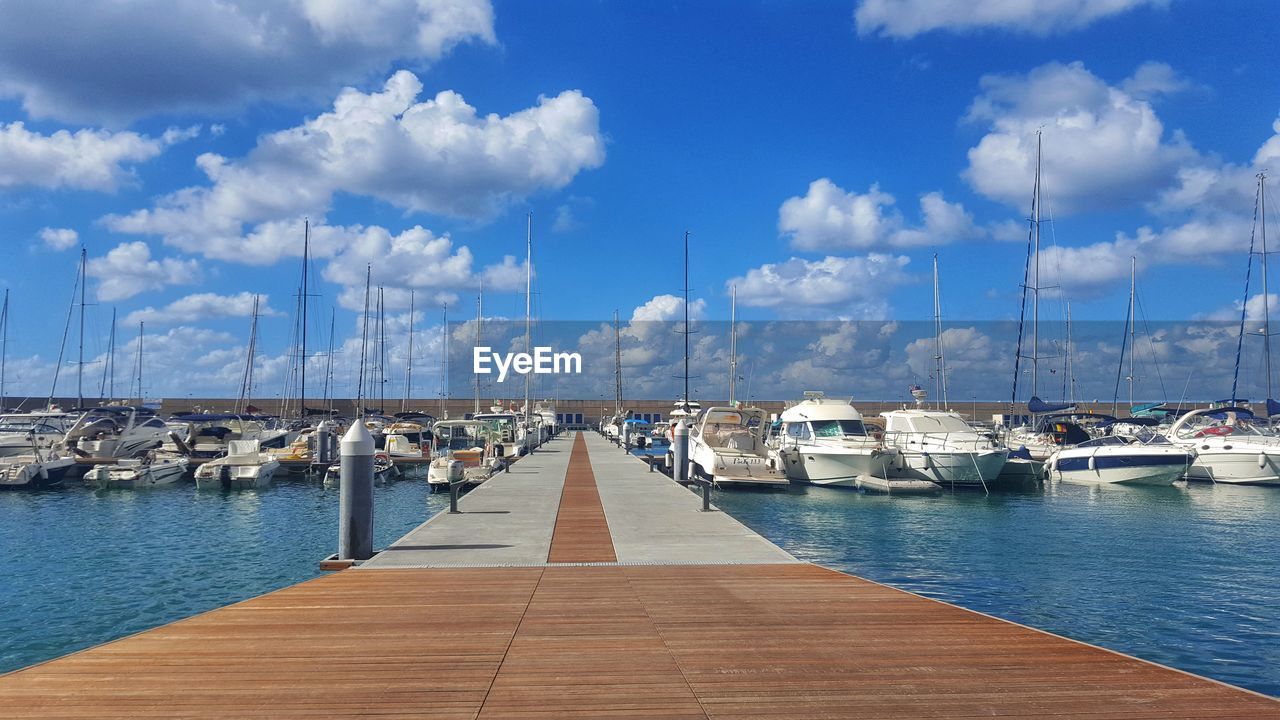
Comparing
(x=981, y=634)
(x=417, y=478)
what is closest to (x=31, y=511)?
(x=417, y=478)

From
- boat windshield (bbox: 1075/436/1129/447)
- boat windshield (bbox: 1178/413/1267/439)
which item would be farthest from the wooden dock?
boat windshield (bbox: 1178/413/1267/439)

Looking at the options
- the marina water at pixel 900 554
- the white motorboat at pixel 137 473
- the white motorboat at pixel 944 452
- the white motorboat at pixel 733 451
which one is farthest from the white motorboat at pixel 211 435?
the white motorboat at pixel 944 452

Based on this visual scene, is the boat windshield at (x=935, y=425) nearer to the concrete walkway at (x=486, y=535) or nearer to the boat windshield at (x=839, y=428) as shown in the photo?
the boat windshield at (x=839, y=428)

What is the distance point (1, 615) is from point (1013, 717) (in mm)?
18220

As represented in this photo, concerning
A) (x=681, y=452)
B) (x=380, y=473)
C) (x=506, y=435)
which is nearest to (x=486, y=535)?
(x=681, y=452)

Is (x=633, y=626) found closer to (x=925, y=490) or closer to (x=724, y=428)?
(x=925, y=490)

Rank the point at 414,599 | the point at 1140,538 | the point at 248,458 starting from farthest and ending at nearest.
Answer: the point at 248,458 → the point at 1140,538 → the point at 414,599

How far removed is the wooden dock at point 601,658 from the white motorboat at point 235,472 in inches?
1165

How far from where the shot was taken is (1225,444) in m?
41.1

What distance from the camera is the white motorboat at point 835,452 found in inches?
1427

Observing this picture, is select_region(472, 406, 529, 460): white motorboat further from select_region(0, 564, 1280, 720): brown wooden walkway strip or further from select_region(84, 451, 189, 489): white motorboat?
select_region(0, 564, 1280, 720): brown wooden walkway strip

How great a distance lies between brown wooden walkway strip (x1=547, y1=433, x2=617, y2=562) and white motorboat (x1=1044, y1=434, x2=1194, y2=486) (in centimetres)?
2742

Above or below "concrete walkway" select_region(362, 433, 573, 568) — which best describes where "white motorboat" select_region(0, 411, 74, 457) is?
above

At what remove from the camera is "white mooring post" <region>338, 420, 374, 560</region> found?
537 inches
